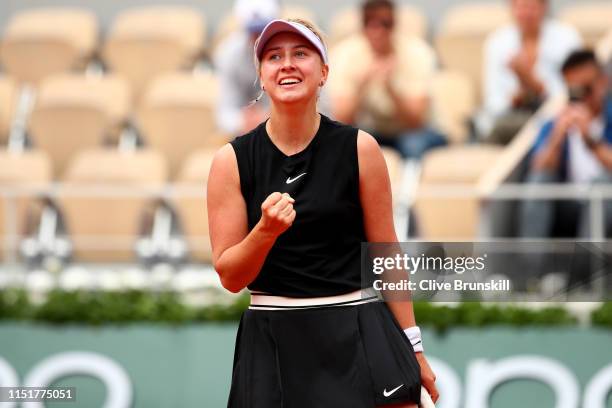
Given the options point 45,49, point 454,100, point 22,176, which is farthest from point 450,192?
point 45,49

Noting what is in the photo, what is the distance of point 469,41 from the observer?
994cm

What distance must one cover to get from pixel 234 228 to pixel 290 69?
1.57 ft

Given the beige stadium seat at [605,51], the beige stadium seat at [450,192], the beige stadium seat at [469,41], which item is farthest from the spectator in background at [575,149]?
the beige stadium seat at [469,41]

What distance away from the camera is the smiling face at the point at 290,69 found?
354 centimetres

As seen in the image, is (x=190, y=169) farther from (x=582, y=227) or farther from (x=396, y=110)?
(x=582, y=227)

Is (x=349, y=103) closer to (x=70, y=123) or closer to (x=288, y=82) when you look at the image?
(x=70, y=123)

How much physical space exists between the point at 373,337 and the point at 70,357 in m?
3.89

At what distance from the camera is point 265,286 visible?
3615mm

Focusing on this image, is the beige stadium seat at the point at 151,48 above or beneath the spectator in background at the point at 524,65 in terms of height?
above

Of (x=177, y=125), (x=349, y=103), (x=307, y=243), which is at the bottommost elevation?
(x=307, y=243)

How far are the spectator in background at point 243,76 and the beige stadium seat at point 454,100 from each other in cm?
209

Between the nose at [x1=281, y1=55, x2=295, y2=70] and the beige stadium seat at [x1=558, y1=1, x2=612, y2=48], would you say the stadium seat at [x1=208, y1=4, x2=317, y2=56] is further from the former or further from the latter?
the nose at [x1=281, y1=55, x2=295, y2=70]

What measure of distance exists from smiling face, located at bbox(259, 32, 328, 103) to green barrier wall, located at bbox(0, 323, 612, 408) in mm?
3572

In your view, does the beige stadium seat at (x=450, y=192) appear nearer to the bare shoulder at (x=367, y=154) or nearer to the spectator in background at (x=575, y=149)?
the spectator in background at (x=575, y=149)
